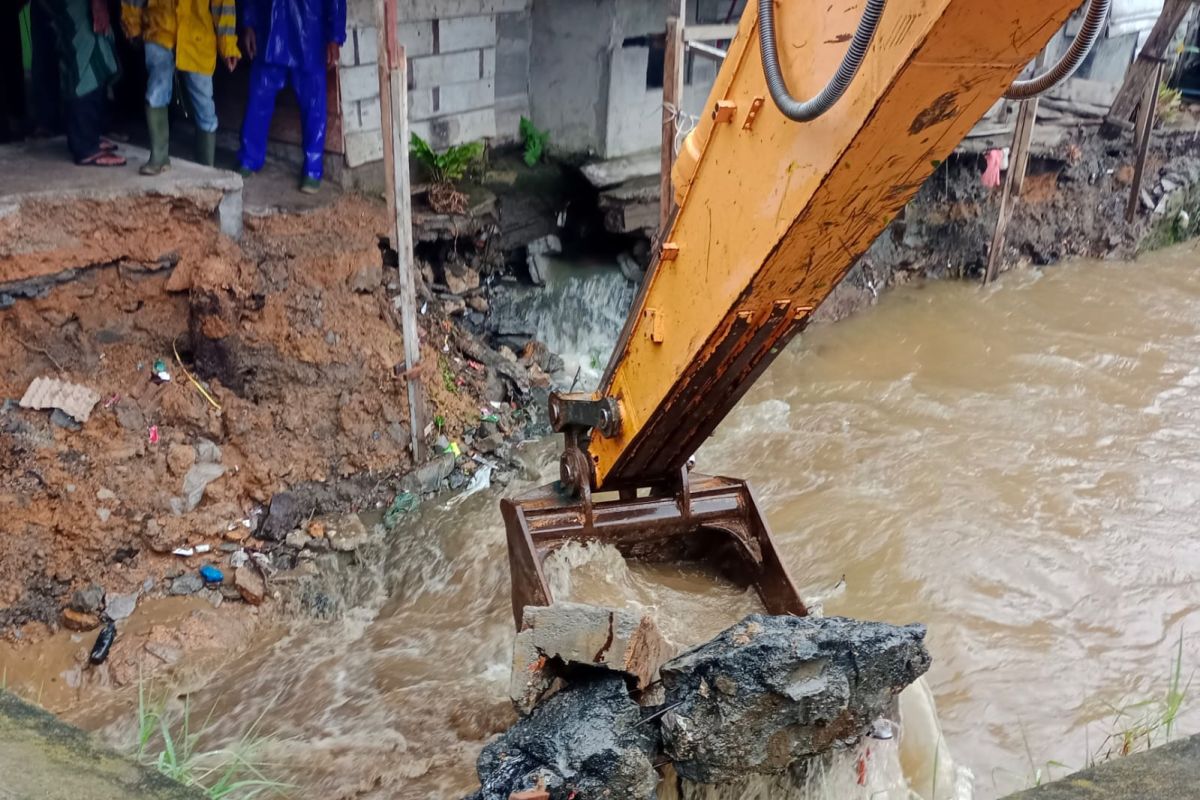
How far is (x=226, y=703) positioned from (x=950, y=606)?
366cm

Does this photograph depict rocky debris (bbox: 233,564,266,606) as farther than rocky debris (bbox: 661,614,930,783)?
Yes

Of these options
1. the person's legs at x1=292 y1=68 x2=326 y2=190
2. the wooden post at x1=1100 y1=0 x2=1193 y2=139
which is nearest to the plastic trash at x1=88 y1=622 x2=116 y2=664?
the person's legs at x1=292 y1=68 x2=326 y2=190

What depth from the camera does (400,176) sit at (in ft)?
17.5

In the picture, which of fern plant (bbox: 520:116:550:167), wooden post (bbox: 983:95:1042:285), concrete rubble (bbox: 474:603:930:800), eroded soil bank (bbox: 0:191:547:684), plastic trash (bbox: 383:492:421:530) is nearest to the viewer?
concrete rubble (bbox: 474:603:930:800)

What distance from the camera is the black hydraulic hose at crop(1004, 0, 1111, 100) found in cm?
197

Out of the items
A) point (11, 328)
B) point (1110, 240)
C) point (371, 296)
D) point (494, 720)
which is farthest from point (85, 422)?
point (1110, 240)

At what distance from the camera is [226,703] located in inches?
174

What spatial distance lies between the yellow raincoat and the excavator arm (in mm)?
4255

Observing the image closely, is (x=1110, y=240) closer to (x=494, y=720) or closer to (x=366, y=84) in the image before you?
(x=366, y=84)

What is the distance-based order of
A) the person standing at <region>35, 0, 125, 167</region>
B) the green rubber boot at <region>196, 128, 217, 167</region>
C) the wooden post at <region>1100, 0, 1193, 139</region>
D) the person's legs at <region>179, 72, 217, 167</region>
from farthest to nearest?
the wooden post at <region>1100, 0, 1193, 139</region> < the green rubber boot at <region>196, 128, 217, 167</region> < the person's legs at <region>179, 72, 217, 167</region> < the person standing at <region>35, 0, 125, 167</region>

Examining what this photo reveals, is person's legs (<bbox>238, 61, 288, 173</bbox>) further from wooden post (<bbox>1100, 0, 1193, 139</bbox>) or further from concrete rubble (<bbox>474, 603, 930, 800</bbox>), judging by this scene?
wooden post (<bbox>1100, 0, 1193, 139</bbox>)

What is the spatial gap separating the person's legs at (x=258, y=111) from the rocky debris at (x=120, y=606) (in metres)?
3.43

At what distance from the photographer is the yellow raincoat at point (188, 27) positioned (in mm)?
6027

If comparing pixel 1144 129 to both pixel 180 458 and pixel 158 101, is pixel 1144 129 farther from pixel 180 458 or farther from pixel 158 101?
pixel 180 458
